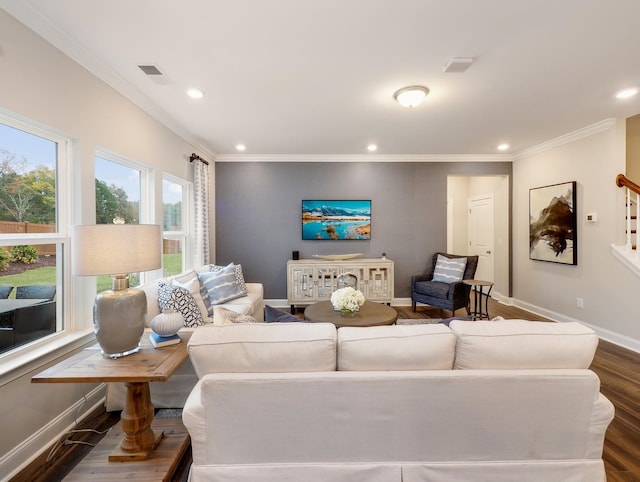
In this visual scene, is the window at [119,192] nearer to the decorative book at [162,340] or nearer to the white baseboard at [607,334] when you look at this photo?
the decorative book at [162,340]

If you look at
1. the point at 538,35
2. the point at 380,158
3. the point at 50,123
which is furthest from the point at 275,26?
the point at 380,158

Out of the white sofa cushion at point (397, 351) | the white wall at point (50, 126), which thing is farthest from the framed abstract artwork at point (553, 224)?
the white wall at point (50, 126)

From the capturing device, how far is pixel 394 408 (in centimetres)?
127

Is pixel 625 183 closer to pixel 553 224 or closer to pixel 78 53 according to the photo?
pixel 553 224

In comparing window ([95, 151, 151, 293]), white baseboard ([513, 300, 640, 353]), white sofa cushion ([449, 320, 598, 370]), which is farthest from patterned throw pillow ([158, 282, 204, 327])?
white baseboard ([513, 300, 640, 353])

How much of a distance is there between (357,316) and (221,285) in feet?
5.22

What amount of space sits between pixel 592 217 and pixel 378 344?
3919mm

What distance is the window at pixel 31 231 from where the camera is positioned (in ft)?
5.67

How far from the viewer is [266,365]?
1.29m

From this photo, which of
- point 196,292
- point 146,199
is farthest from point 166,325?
point 146,199

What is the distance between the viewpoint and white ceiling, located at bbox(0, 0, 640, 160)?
1.70m

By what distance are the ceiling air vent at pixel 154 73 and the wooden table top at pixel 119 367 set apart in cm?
206

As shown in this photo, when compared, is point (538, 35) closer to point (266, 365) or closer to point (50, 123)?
point (266, 365)

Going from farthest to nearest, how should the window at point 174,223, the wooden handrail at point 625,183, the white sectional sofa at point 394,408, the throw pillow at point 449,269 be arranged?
the throw pillow at point 449,269 → the window at point 174,223 → the wooden handrail at point 625,183 → the white sectional sofa at point 394,408
